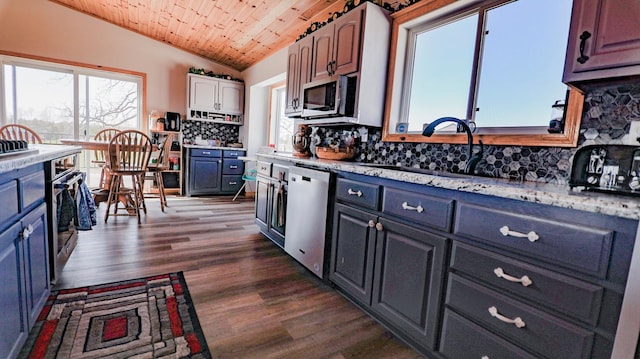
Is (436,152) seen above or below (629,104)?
below

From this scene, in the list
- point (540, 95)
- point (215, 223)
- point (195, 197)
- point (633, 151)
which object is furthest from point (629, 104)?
point (195, 197)

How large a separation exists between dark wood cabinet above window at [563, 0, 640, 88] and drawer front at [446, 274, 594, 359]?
0.90 m

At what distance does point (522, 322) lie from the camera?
1.06 meters

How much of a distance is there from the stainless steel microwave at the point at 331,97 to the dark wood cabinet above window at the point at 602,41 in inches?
54.7

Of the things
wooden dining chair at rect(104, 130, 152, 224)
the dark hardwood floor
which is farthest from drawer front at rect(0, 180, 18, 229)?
wooden dining chair at rect(104, 130, 152, 224)

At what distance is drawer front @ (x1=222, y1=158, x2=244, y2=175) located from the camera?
17.3ft

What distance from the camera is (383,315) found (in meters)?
1.64

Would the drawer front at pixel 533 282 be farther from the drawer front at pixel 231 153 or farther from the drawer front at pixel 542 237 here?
the drawer front at pixel 231 153

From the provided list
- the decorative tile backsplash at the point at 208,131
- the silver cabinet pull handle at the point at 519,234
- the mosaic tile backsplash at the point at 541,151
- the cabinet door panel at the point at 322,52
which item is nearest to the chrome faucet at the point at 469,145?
the mosaic tile backsplash at the point at 541,151

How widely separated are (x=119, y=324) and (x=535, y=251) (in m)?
1.92

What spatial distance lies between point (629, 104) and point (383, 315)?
1474mm

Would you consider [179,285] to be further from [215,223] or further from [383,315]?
[215,223]

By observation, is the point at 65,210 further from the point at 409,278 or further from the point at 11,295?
the point at 409,278

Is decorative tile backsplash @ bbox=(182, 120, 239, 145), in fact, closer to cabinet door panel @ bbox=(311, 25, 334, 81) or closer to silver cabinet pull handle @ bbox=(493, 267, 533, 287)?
cabinet door panel @ bbox=(311, 25, 334, 81)
